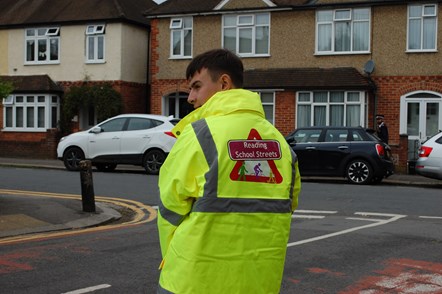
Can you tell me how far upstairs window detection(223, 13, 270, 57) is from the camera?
87.0 feet

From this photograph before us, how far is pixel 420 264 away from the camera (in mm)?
7289

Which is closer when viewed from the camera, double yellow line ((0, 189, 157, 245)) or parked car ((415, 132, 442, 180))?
double yellow line ((0, 189, 157, 245))

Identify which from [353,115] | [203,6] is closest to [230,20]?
[203,6]

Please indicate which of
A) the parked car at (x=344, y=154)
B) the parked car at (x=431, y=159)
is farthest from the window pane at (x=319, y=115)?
the parked car at (x=431, y=159)

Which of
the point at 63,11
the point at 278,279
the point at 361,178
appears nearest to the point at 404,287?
the point at 278,279

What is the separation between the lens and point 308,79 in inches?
988

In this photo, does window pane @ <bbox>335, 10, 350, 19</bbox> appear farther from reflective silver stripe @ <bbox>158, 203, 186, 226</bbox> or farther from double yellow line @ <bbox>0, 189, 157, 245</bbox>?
Result: reflective silver stripe @ <bbox>158, 203, 186, 226</bbox>

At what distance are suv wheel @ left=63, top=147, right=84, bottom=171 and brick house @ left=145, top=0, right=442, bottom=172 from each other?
8.07 metres

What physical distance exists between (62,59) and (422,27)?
52.1 feet

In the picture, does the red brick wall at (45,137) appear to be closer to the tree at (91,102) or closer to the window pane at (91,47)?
the tree at (91,102)

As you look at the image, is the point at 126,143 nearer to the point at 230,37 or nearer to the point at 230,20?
the point at 230,37

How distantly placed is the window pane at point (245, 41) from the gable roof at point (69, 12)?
5.47 m

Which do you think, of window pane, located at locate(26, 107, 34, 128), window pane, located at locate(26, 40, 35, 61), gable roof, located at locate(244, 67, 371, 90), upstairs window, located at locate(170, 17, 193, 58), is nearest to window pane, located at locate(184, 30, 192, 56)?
upstairs window, located at locate(170, 17, 193, 58)

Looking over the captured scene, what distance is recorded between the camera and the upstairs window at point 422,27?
23953 millimetres
